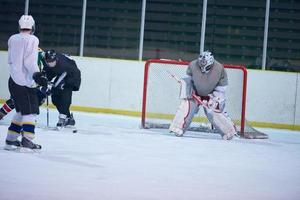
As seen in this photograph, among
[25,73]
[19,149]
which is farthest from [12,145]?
[25,73]

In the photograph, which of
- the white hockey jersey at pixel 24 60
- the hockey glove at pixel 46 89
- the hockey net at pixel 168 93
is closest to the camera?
the white hockey jersey at pixel 24 60

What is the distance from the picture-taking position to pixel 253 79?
9.73 metres

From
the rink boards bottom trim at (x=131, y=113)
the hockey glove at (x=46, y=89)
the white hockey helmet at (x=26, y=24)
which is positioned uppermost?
the white hockey helmet at (x=26, y=24)

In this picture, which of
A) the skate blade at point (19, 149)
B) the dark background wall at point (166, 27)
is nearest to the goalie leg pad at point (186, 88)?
the skate blade at point (19, 149)

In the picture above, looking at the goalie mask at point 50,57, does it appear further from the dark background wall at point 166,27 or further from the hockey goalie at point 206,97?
the dark background wall at point 166,27

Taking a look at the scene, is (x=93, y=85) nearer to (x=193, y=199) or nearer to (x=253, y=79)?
(x=253, y=79)

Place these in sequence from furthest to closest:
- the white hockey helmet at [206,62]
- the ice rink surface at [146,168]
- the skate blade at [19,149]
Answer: the white hockey helmet at [206,62] → the skate blade at [19,149] → the ice rink surface at [146,168]

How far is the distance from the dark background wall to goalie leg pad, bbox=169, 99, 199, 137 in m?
3.21

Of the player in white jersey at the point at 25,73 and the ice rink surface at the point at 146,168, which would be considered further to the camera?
the player in white jersey at the point at 25,73

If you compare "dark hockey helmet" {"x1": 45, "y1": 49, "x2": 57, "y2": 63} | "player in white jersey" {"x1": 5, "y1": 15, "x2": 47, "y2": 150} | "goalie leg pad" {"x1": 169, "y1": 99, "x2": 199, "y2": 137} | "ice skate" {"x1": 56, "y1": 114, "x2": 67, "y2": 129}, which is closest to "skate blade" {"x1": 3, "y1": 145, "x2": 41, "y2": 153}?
"player in white jersey" {"x1": 5, "y1": 15, "x2": 47, "y2": 150}

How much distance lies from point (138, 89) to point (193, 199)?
21.1 ft

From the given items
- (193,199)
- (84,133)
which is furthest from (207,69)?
(193,199)

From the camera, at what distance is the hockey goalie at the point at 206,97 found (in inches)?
306

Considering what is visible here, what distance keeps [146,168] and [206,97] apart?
122 inches
